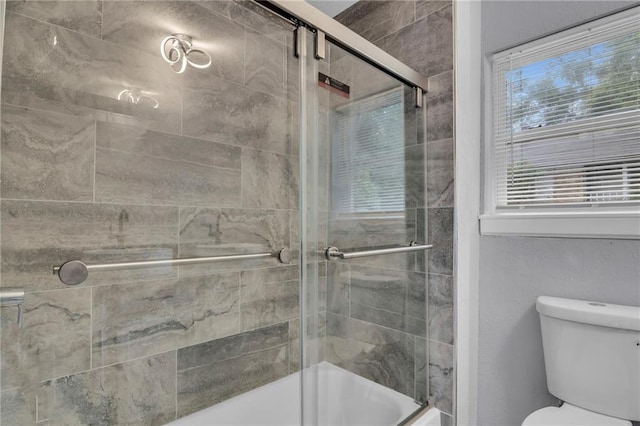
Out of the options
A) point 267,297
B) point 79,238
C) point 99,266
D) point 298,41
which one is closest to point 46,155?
point 79,238

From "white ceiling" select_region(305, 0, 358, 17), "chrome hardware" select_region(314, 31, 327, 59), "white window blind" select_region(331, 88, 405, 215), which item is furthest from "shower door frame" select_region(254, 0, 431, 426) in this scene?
"white ceiling" select_region(305, 0, 358, 17)

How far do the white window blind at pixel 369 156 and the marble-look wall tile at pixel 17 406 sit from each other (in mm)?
1145

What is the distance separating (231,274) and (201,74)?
862 millimetres

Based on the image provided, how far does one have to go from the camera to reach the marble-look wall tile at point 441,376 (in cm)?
147

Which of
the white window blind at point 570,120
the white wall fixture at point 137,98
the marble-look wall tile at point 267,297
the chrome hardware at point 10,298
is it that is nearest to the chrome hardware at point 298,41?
the white wall fixture at point 137,98

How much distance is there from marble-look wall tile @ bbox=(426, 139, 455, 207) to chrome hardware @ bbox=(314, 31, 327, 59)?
671 mm

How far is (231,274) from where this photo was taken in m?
1.53

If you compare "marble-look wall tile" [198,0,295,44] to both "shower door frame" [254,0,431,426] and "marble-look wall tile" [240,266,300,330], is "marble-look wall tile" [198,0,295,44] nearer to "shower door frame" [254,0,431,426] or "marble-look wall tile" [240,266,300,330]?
"shower door frame" [254,0,431,426]

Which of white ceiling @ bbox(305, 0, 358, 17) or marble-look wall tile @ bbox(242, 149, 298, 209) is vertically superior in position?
white ceiling @ bbox(305, 0, 358, 17)

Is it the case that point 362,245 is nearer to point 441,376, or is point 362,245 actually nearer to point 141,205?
point 441,376

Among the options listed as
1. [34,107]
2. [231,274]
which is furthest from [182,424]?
[34,107]

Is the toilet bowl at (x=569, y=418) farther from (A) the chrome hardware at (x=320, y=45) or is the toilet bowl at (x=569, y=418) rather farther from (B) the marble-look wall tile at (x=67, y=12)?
(B) the marble-look wall tile at (x=67, y=12)

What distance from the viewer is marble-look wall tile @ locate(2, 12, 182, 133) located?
1.02m

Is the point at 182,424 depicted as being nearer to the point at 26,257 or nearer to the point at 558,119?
the point at 26,257
